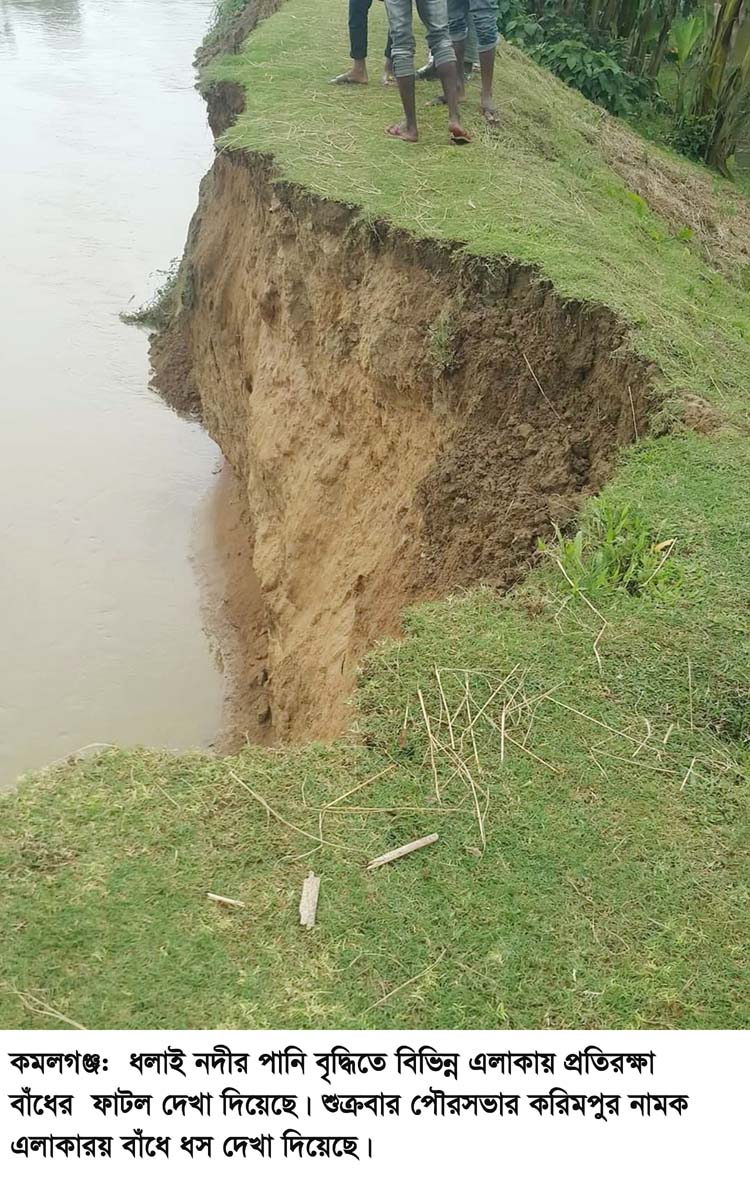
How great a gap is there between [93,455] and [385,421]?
4.87m

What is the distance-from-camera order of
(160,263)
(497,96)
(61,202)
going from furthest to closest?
(61,202) → (160,263) → (497,96)

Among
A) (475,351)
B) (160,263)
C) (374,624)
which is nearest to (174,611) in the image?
(374,624)

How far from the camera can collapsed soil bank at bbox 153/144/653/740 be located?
4.50 meters

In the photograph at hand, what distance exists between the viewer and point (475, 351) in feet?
16.0

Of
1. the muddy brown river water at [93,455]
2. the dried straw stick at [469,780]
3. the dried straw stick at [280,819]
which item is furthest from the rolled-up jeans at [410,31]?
the dried straw stick at [280,819]

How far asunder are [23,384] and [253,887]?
9172 mm

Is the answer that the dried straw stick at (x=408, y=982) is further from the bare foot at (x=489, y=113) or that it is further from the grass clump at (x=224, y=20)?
the grass clump at (x=224, y=20)

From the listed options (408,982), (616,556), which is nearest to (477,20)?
(616,556)

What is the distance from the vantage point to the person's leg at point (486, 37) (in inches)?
247

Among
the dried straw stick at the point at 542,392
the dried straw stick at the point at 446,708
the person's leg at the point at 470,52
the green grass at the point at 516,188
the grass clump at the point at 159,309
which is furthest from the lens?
the grass clump at the point at 159,309

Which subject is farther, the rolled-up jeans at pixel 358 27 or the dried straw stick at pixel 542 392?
the rolled-up jeans at pixel 358 27

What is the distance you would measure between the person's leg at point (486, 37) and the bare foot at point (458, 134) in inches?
21.6

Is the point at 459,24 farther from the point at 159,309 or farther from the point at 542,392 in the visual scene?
the point at 159,309
